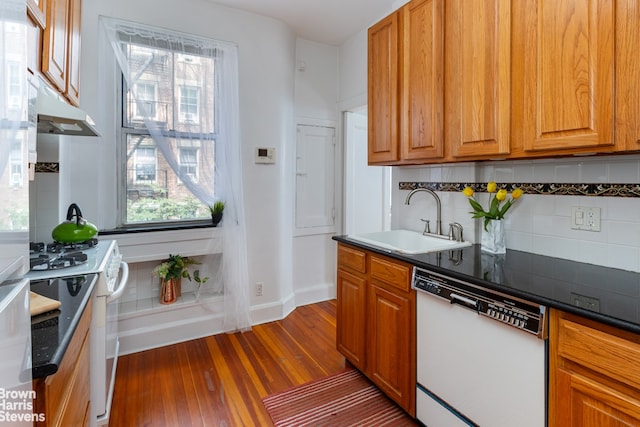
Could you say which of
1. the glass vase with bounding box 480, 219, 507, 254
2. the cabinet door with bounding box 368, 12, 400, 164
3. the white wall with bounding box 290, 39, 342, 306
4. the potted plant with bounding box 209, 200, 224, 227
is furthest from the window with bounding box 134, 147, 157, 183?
the glass vase with bounding box 480, 219, 507, 254

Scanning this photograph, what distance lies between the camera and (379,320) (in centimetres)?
194

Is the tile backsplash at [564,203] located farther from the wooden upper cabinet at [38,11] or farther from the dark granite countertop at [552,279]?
the wooden upper cabinet at [38,11]

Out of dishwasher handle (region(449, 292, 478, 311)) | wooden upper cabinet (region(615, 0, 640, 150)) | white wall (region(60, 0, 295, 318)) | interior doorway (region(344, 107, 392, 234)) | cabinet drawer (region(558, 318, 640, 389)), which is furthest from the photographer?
interior doorway (region(344, 107, 392, 234))

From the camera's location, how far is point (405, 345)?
5.79 ft

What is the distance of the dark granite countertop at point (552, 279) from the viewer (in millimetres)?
1016

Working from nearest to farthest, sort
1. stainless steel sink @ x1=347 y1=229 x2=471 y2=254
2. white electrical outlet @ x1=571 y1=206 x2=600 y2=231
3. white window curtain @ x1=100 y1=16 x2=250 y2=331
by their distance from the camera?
white electrical outlet @ x1=571 y1=206 x2=600 y2=231 < stainless steel sink @ x1=347 y1=229 x2=471 y2=254 < white window curtain @ x1=100 y1=16 x2=250 y2=331

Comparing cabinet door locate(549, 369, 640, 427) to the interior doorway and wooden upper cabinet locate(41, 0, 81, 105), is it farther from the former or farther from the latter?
the interior doorway

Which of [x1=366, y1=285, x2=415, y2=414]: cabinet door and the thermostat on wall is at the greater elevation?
the thermostat on wall

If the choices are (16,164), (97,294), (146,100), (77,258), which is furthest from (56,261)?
(146,100)

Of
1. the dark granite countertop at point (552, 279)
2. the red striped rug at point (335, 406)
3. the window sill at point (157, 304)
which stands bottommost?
the red striped rug at point (335, 406)

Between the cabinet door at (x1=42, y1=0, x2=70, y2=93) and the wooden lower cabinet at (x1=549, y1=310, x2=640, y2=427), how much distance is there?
2.30 metres

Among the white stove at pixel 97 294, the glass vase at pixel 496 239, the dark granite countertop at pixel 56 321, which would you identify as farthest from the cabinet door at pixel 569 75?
the white stove at pixel 97 294

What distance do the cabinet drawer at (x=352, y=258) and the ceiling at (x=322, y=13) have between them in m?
2.12

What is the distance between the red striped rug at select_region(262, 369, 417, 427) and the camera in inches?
71.2
